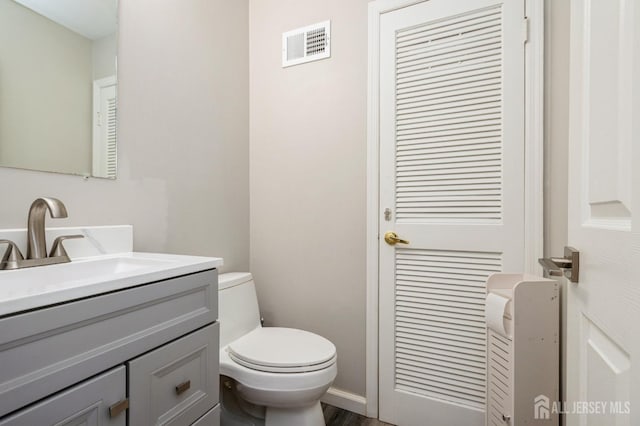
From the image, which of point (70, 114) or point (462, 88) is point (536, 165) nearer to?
point (462, 88)

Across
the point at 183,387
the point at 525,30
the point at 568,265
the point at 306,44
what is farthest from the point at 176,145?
the point at 525,30

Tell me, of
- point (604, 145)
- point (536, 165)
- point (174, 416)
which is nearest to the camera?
point (604, 145)

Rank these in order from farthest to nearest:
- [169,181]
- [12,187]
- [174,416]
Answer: [169,181], [12,187], [174,416]

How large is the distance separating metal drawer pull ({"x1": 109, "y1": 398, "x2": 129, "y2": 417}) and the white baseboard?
49.2 inches

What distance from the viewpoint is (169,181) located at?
4.71 ft

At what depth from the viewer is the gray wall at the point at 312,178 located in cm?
169

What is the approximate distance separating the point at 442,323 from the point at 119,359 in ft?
4.30

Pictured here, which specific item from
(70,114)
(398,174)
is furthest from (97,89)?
(398,174)

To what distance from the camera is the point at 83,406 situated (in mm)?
657

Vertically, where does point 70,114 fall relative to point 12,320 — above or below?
above

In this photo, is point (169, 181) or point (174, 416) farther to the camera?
point (169, 181)

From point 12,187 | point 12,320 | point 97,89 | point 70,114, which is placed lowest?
point 12,320

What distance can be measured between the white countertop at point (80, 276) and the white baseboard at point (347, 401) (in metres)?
1.15

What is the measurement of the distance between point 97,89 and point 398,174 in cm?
133
